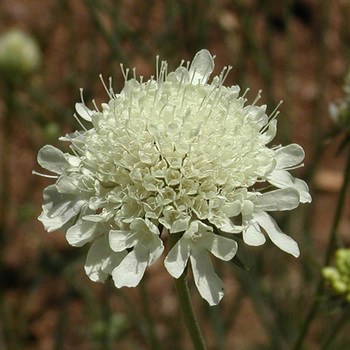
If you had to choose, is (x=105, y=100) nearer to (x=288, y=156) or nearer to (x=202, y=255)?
(x=288, y=156)

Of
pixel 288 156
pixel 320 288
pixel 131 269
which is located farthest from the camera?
pixel 320 288

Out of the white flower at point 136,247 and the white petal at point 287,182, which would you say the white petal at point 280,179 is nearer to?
the white petal at point 287,182

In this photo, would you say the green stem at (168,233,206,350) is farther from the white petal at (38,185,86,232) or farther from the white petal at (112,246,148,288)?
the white petal at (38,185,86,232)

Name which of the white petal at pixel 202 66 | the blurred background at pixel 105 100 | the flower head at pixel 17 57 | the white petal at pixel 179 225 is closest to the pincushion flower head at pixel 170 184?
the white petal at pixel 179 225

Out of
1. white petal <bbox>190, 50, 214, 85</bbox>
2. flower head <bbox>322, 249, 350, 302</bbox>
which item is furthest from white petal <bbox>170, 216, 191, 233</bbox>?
flower head <bbox>322, 249, 350, 302</bbox>

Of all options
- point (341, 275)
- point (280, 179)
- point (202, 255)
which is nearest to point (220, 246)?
point (202, 255)

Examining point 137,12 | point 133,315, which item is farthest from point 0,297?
point 137,12

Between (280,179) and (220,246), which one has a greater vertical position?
(280,179)

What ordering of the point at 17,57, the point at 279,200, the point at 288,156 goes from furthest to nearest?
the point at 17,57 < the point at 288,156 < the point at 279,200
